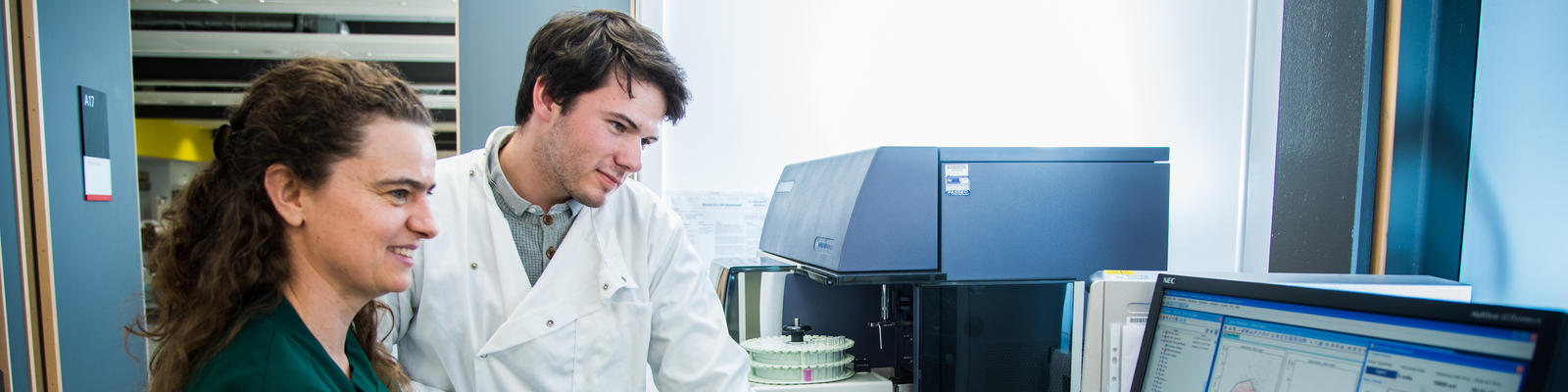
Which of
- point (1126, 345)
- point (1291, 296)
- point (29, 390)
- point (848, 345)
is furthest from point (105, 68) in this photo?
point (1291, 296)

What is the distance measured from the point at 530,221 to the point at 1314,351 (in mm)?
1207

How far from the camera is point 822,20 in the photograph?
8.24 feet

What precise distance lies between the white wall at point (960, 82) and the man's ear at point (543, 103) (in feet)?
3.59

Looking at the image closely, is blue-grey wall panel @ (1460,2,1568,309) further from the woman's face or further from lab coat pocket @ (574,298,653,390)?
the woman's face

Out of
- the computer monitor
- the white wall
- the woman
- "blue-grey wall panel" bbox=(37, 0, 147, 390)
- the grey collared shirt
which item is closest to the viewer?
the computer monitor

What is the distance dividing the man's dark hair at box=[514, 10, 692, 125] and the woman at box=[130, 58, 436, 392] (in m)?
0.38

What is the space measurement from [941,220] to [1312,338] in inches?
34.5

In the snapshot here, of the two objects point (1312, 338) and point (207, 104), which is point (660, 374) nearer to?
point (1312, 338)

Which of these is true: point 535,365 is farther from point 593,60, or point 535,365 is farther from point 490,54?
point 490,54

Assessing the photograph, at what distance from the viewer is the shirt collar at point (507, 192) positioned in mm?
1381

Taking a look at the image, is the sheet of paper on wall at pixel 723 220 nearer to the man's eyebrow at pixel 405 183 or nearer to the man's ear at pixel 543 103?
the man's ear at pixel 543 103

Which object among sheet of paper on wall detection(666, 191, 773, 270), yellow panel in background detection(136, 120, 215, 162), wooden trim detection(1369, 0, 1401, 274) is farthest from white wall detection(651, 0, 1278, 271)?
yellow panel in background detection(136, 120, 215, 162)

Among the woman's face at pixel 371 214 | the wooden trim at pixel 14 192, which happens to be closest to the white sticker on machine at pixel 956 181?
the woman's face at pixel 371 214

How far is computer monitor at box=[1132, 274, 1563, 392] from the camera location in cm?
70
